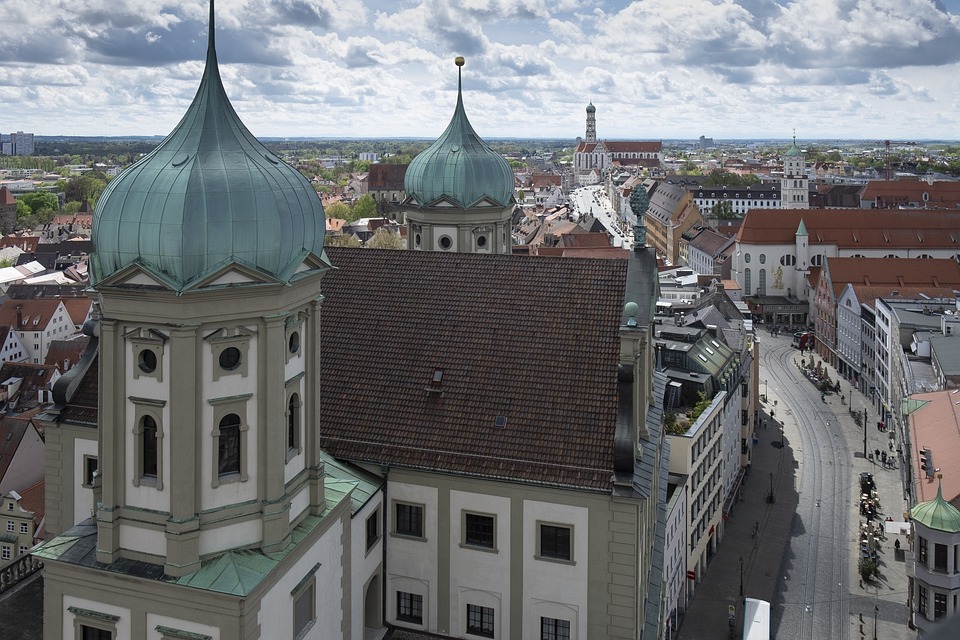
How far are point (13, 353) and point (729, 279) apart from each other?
104m

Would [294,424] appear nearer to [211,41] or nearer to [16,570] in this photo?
[211,41]

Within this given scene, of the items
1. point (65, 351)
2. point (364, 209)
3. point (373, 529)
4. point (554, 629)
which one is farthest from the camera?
point (364, 209)

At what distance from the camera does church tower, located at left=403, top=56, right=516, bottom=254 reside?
1890 inches

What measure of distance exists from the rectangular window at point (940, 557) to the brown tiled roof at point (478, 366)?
29.7 m

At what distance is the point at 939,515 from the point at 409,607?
32.2m

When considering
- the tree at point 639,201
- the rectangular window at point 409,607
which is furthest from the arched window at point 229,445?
the tree at point 639,201

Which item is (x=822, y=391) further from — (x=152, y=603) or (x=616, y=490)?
(x=152, y=603)

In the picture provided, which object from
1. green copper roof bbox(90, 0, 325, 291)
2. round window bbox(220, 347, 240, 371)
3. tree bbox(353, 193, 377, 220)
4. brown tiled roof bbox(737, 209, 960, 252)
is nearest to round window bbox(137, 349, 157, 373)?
round window bbox(220, 347, 240, 371)

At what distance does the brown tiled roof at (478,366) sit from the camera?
28203 millimetres

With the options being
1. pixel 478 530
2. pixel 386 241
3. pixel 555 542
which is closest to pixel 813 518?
pixel 555 542

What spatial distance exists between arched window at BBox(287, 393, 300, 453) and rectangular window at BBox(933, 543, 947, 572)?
3872cm

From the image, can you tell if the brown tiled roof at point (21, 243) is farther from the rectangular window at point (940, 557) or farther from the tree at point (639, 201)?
the tree at point (639, 201)

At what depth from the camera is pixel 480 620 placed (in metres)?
29.5

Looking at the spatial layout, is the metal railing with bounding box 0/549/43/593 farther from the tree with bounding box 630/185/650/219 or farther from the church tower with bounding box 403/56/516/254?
the church tower with bounding box 403/56/516/254
